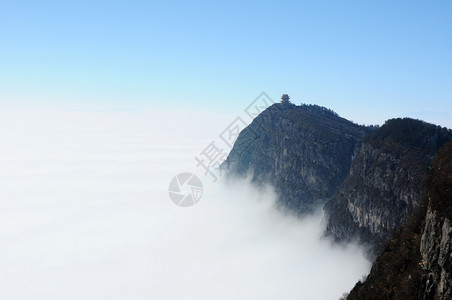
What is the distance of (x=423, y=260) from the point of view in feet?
166

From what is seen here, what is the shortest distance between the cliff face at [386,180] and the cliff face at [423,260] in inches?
2878

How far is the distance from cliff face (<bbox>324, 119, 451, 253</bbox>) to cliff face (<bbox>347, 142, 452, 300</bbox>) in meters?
73.1

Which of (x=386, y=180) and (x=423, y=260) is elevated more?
(x=386, y=180)

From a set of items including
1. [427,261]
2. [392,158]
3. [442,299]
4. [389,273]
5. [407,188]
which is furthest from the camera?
[392,158]

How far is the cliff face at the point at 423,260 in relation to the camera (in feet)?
140

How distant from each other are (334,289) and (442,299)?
5210 inches

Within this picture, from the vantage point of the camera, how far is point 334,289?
15938 cm

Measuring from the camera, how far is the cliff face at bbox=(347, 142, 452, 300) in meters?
42.7

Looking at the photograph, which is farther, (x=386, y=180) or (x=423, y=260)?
(x=386, y=180)

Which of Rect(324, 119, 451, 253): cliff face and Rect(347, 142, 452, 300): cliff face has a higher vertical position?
Rect(324, 119, 451, 253): cliff face

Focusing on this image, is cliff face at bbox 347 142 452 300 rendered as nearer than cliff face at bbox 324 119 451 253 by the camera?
Yes

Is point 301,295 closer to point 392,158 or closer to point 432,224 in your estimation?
point 392,158

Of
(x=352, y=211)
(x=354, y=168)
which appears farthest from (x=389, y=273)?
(x=354, y=168)

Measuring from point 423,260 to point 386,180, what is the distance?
366ft
